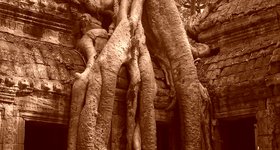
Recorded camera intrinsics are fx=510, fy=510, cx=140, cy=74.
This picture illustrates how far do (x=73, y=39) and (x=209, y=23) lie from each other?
2.52m

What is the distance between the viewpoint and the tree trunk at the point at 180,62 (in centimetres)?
723

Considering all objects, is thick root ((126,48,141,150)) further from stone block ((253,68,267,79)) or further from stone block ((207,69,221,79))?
stone block ((253,68,267,79))

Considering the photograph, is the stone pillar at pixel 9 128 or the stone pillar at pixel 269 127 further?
the stone pillar at pixel 269 127

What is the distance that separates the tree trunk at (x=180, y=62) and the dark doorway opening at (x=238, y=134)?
0.79 m

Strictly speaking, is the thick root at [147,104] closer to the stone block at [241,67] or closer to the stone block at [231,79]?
the stone block at [231,79]

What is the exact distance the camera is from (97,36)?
7.05 m

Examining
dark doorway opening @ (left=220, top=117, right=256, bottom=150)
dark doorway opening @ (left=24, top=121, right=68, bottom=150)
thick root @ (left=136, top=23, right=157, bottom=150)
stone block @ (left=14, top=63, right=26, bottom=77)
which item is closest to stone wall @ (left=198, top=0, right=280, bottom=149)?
dark doorway opening @ (left=220, top=117, right=256, bottom=150)

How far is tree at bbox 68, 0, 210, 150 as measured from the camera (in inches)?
244

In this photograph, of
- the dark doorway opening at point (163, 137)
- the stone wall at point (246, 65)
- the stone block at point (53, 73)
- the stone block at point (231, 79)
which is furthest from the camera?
the dark doorway opening at point (163, 137)

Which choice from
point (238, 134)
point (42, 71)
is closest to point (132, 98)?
point (42, 71)

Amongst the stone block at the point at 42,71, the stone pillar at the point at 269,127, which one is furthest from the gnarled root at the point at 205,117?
the stone block at the point at 42,71

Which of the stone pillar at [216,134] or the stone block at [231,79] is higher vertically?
the stone block at [231,79]

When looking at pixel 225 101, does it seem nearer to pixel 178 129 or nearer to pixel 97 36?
pixel 178 129

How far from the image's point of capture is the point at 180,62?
24.7 feet
